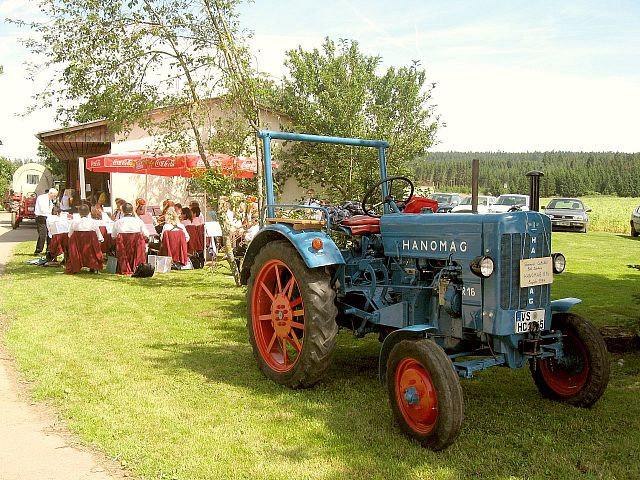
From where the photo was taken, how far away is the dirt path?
3.71m

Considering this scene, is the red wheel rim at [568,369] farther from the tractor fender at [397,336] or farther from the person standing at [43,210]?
the person standing at [43,210]

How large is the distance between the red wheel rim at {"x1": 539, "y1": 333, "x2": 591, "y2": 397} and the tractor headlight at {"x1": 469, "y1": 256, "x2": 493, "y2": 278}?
40.0 inches

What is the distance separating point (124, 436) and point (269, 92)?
23.9 feet

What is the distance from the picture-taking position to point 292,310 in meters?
5.35

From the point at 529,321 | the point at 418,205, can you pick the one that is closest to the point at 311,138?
the point at 418,205

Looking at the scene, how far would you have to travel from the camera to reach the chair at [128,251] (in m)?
12.1

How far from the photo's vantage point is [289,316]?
533 centimetres

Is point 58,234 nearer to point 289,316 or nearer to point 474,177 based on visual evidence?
point 289,316

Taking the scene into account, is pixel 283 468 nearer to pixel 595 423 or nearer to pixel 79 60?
pixel 595 423

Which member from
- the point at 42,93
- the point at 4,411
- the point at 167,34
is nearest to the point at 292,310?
the point at 4,411

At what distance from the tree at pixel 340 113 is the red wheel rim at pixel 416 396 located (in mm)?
13556

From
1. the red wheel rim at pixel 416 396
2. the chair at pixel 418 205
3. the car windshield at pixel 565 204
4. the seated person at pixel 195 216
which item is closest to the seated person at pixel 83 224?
the seated person at pixel 195 216

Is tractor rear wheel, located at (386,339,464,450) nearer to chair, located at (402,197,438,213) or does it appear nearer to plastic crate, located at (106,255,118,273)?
chair, located at (402,197,438,213)

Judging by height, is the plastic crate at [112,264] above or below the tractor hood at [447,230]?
below
